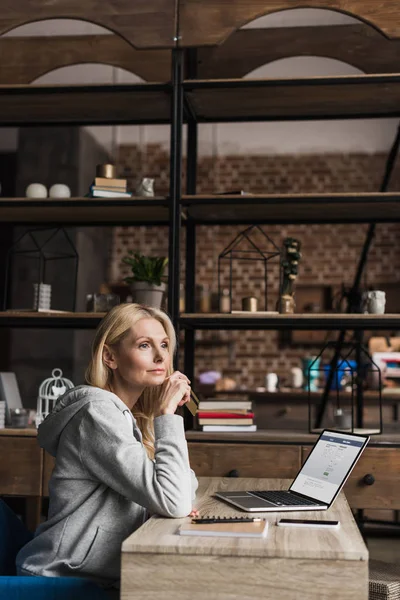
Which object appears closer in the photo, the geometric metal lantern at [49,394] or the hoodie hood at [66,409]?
the hoodie hood at [66,409]

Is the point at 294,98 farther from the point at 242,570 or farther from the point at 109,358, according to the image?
the point at 242,570

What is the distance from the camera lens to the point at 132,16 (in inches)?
139

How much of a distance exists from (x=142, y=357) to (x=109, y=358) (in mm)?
100

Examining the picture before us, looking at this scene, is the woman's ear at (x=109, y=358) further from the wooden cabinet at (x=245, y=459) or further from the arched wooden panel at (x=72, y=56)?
the arched wooden panel at (x=72, y=56)

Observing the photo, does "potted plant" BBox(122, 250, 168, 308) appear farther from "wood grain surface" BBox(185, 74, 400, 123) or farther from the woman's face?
the woman's face

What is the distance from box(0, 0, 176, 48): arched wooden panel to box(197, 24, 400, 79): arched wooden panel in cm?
72

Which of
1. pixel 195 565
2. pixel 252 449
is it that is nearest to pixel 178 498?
pixel 195 565

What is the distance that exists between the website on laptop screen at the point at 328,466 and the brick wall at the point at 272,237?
6194 mm

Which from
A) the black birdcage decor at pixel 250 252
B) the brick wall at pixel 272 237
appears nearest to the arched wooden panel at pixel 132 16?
the black birdcage decor at pixel 250 252

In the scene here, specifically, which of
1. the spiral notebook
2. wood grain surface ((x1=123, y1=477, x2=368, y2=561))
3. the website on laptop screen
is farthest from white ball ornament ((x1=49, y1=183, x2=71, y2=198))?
the spiral notebook

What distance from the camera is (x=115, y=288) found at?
838 centimetres

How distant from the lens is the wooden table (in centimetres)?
155

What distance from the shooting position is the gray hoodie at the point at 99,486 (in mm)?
1820

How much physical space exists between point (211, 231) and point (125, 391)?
673 cm
